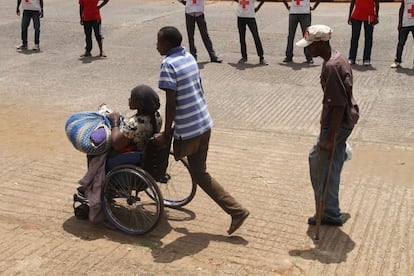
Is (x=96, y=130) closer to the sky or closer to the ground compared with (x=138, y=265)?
closer to the sky

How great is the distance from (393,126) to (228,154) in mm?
2279

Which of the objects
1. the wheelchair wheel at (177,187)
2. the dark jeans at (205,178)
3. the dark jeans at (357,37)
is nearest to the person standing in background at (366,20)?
the dark jeans at (357,37)

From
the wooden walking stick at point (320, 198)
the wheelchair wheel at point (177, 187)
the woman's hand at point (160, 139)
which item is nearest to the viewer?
the woman's hand at point (160, 139)

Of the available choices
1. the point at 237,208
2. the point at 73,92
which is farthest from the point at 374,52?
the point at 237,208

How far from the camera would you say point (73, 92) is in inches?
373

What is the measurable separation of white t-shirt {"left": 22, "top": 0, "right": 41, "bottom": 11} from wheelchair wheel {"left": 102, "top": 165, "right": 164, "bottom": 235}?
26.0ft

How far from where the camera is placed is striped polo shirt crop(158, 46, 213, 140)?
461 cm

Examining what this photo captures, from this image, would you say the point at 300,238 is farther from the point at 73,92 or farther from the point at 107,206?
the point at 73,92

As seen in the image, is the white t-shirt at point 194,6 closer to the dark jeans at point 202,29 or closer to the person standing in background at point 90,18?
the dark jeans at point 202,29

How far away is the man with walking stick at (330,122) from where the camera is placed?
14.9 ft

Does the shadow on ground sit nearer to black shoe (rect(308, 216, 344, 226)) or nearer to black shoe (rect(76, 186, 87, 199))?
black shoe (rect(308, 216, 344, 226))

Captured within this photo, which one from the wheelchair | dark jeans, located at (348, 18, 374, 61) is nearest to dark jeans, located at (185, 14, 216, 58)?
dark jeans, located at (348, 18, 374, 61)

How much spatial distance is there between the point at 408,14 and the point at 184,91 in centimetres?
686

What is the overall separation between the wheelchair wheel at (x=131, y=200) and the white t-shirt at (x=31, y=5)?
26.0 ft
